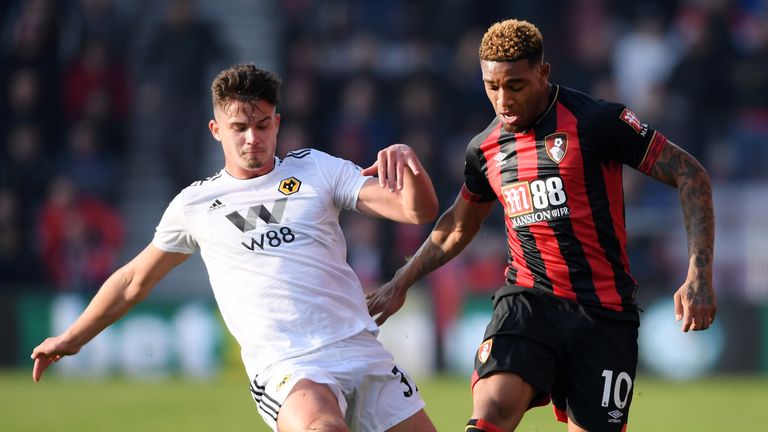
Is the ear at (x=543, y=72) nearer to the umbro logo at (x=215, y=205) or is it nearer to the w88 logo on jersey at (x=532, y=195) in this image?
the w88 logo on jersey at (x=532, y=195)

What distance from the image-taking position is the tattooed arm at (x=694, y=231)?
5.42 metres

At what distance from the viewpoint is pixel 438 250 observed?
6.48 metres

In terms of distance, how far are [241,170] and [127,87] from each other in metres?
12.4

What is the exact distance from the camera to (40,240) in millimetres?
16297

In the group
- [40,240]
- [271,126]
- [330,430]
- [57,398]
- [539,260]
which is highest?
[271,126]

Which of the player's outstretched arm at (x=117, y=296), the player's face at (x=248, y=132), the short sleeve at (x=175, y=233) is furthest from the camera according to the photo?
the player's outstretched arm at (x=117, y=296)

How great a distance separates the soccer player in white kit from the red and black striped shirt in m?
0.67

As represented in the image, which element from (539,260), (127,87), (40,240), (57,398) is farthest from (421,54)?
(539,260)

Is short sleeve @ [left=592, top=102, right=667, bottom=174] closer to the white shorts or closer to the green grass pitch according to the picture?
the white shorts

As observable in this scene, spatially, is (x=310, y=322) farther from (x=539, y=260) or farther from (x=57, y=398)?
(x=57, y=398)

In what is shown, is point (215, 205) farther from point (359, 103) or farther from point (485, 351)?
point (359, 103)

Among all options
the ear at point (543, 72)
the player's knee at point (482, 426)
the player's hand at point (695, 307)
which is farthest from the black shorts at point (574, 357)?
the ear at point (543, 72)

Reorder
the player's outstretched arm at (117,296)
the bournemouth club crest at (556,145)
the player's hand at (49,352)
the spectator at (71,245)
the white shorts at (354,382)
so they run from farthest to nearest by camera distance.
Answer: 1. the spectator at (71,245)
2. the player's hand at (49,352)
3. the player's outstretched arm at (117,296)
4. the bournemouth club crest at (556,145)
5. the white shorts at (354,382)

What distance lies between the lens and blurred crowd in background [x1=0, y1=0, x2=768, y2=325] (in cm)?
1597
